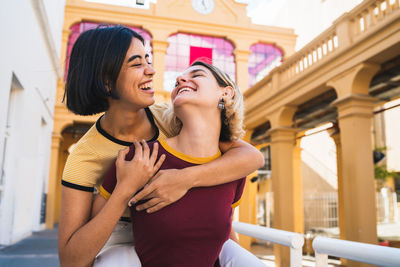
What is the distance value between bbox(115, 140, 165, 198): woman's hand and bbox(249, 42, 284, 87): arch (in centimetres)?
1342

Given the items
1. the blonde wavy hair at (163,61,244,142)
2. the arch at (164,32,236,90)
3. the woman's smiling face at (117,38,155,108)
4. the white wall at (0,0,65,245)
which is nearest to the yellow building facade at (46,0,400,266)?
the arch at (164,32,236,90)

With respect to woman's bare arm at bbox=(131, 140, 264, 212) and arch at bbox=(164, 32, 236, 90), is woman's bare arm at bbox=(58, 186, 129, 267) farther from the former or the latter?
arch at bbox=(164, 32, 236, 90)

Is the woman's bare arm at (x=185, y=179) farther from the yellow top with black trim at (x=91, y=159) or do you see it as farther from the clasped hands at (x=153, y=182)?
the yellow top with black trim at (x=91, y=159)

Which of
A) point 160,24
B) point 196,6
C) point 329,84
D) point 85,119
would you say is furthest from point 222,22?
point 329,84

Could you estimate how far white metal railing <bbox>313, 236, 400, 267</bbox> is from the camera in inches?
55.0

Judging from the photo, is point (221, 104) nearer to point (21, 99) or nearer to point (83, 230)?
point (83, 230)

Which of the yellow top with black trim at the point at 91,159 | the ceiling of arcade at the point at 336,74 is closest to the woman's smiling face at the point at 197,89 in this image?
the yellow top with black trim at the point at 91,159

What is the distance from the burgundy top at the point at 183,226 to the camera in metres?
1.36

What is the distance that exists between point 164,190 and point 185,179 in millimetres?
95

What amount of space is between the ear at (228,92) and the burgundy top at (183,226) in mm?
410

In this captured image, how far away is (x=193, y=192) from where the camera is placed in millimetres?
1419

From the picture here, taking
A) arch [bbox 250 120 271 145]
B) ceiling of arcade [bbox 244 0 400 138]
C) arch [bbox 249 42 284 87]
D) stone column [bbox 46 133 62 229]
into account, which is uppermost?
arch [bbox 249 42 284 87]

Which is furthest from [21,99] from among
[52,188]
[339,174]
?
[339,174]

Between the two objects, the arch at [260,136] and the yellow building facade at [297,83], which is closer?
the yellow building facade at [297,83]
